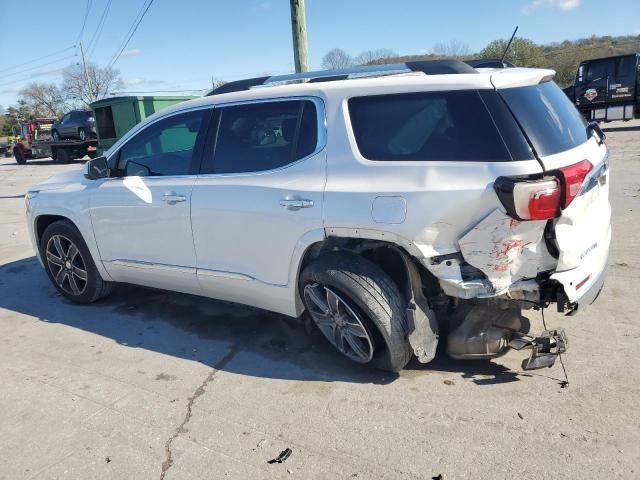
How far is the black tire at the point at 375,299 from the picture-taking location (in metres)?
3.17

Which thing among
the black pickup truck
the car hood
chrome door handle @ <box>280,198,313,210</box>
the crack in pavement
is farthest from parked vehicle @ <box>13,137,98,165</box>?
chrome door handle @ <box>280,198,313,210</box>

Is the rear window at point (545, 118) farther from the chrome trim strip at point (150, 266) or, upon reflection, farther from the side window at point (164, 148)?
the chrome trim strip at point (150, 266)

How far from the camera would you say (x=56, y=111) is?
79.6 m

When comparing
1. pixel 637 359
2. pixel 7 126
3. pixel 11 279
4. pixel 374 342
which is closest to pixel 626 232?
pixel 637 359

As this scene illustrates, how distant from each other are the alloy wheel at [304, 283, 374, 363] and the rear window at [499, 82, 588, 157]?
1481 millimetres

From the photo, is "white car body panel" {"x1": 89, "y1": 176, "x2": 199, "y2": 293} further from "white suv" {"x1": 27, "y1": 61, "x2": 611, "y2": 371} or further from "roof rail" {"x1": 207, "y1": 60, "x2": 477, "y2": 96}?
"roof rail" {"x1": 207, "y1": 60, "x2": 477, "y2": 96}

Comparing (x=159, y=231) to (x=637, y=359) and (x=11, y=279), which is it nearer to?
(x=11, y=279)

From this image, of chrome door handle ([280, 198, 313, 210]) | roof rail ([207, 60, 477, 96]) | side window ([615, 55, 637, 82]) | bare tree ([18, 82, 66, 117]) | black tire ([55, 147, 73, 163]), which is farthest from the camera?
bare tree ([18, 82, 66, 117])

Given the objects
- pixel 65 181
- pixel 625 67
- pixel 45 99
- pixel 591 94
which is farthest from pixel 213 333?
pixel 45 99

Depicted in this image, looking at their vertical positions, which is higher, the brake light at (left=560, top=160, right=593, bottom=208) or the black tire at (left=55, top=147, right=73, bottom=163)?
the brake light at (left=560, top=160, right=593, bottom=208)

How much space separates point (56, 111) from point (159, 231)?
287 ft

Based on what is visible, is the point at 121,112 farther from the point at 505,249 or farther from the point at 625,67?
the point at 625,67

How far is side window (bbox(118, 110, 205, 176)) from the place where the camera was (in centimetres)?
406

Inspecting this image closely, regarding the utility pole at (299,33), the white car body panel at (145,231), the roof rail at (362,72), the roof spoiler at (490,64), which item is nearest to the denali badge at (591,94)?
the utility pole at (299,33)
